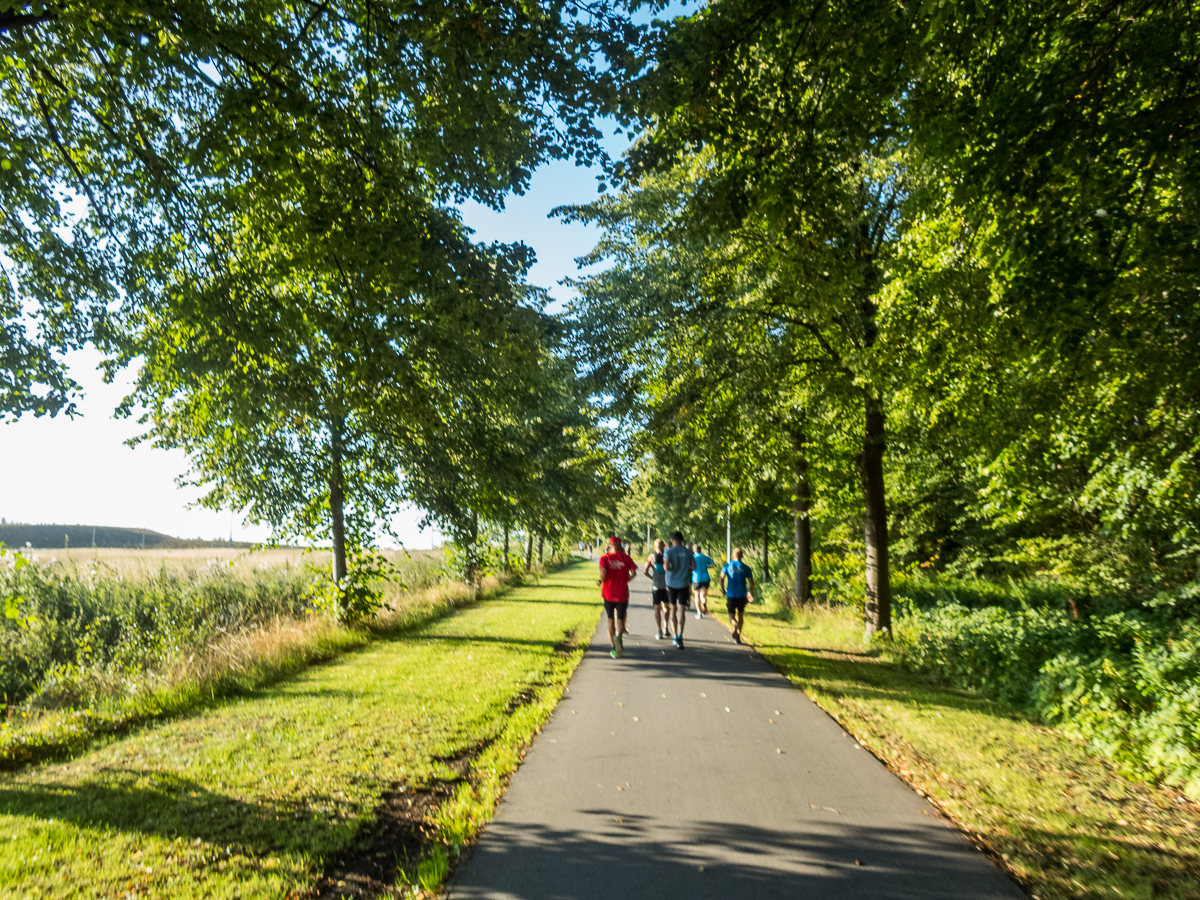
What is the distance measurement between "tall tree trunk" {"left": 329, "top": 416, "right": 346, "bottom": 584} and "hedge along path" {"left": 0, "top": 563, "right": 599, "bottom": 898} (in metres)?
5.10

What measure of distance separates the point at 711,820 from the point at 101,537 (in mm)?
65156

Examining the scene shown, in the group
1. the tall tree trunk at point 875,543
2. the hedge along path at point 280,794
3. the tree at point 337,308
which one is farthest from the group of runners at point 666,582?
the tree at point 337,308

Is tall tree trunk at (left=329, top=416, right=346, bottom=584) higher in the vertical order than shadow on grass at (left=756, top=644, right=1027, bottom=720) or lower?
higher

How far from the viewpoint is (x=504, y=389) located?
10.8 m

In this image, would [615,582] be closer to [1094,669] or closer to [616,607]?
[616,607]

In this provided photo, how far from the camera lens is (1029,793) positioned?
5434mm

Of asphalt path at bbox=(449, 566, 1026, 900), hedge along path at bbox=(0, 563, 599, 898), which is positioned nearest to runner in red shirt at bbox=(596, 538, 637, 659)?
hedge along path at bbox=(0, 563, 599, 898)

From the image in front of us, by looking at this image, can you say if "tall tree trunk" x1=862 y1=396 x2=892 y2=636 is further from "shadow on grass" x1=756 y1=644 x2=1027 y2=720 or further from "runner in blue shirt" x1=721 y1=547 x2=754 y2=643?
"runner in blue shirt" x1=721 y1=547 x2=754 y2=643

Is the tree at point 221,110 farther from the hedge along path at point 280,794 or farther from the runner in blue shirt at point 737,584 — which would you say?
the runner in blue shirt at point 737,584

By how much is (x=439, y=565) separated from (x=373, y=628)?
29.4ft

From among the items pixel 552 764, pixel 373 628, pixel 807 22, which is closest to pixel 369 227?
pixel 807 22

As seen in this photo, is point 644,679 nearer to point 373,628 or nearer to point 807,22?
point 373,628

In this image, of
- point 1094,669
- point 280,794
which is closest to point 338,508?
point 280,794

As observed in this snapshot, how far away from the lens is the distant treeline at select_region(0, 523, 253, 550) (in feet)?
154
